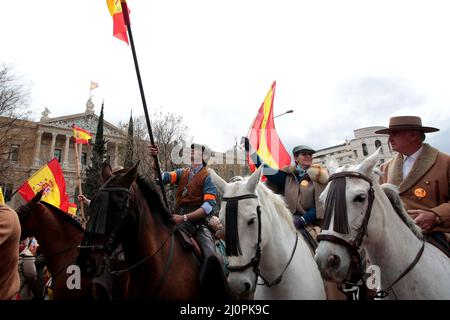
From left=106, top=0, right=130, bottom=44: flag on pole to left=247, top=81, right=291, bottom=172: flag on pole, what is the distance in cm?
370

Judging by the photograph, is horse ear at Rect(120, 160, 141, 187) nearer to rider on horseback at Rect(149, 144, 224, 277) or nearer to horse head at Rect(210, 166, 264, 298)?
horse head at Rect(210, 166, 264, 298)

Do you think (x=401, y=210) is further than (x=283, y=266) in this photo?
No

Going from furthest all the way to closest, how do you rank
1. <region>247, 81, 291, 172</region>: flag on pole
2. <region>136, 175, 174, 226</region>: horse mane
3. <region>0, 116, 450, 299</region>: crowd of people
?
<region>247, 81, 291, 172</region>: flag on pole < <region>136, 175, 174, 226</region>: horse mane < <region>0, 116, 450, 299</region>: crowd of people

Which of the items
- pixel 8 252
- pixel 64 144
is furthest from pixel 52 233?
pixel 64 144

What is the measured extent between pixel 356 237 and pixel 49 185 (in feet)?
29.2

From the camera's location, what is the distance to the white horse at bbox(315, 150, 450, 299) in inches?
87.7

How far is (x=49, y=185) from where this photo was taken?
8.65 meters

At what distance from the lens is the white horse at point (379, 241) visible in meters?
2.23

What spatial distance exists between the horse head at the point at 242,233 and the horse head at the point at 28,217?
3.30 m

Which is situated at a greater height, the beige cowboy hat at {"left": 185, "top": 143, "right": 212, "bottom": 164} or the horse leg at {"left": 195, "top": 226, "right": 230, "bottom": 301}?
the beige cowboy hat at {"left": 185, "top": 143, "right": 212, "bottom": 164}

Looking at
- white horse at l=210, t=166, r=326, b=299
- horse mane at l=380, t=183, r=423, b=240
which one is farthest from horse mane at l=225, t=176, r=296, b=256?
horse mane at l=380, t=183, r=423, b=240

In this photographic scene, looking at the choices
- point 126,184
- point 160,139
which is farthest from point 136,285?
point 160,139

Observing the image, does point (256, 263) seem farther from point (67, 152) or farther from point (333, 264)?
point (67, 152)

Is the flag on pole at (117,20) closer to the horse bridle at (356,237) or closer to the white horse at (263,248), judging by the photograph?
the white horse at (263,248)
